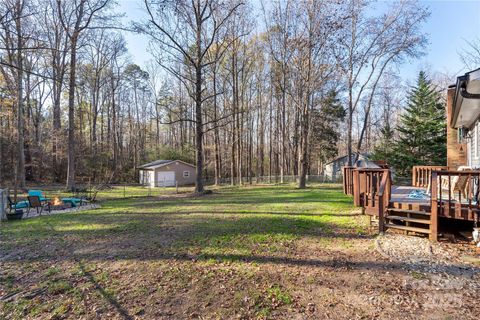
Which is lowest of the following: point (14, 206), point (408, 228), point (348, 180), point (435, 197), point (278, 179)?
point (278, 179)

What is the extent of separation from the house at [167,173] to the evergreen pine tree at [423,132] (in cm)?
2181

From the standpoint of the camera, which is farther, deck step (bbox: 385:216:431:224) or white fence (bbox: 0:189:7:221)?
white fence (bbox: 0:189:7:221)

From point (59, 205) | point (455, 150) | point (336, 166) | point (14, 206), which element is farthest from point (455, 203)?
point (336, 166)

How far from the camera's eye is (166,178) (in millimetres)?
29891

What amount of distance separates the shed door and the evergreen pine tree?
Result: 2310cm

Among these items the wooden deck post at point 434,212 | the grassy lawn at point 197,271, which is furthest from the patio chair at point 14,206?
the wooden deck post at point 434,212

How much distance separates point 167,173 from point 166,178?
0.59 m

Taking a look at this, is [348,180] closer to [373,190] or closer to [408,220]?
[373,190]

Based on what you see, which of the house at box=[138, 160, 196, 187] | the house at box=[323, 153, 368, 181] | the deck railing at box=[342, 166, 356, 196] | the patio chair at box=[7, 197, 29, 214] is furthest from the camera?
the house at box=[323, 153, 368, 181]

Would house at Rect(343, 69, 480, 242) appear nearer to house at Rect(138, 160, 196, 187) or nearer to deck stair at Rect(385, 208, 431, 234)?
deck stair at Rect(385, 208, 431, 234)

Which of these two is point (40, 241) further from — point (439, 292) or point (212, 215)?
point (439, 292)

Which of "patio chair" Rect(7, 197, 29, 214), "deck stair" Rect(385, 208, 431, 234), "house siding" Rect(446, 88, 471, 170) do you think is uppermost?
"house siding" Rect(446, 88, 471, 170)

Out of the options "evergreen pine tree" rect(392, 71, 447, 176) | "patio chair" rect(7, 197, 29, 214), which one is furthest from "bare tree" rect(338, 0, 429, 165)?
"patio chair" rect(7, 197, 29, 214)

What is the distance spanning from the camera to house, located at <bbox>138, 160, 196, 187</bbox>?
29.2 metres
